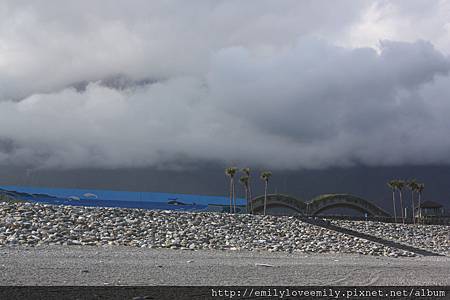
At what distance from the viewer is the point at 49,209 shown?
34250 millimetres

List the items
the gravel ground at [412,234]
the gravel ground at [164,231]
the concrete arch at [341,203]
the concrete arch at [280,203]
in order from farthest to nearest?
the concrete arch at [341,203], the concrete arch at [280,203], the gravel ground at [412,234], the gravel ground at [164,231]

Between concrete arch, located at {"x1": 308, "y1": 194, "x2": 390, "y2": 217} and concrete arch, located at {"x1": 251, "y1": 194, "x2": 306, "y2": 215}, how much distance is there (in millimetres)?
1663

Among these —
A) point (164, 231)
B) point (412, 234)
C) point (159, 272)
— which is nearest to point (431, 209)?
point (412, 234)

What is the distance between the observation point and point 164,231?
31.5m

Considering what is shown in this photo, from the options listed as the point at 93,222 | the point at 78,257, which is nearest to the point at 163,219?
the point at 93,222

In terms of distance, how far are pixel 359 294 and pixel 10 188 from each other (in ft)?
179

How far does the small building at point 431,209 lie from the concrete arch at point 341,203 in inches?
187

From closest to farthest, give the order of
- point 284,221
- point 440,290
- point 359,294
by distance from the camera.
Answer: point 359,294
point 440,290
point 284,221

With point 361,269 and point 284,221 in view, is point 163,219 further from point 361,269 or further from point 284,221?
point 361,269

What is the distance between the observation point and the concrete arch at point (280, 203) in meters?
73.6

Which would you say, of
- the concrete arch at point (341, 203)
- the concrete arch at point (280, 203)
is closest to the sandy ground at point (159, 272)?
the concrete arch at point (280, 203)

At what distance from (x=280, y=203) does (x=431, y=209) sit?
21126mm

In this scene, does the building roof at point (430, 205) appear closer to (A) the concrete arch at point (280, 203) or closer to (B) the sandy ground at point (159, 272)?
(A) the concrete arch at point (280, 203)

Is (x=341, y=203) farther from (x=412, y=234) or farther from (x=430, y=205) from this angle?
(x=412, y=234)
